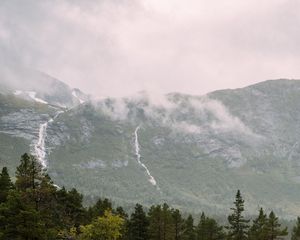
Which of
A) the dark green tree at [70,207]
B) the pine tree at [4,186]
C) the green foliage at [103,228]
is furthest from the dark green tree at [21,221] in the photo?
the dark green tree at [70,207]

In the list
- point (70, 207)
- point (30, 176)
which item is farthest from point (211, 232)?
point (30, 176)

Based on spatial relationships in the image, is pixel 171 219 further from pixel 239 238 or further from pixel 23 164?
pixel 23 164

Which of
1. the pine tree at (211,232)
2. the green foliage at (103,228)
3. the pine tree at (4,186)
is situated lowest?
the pine tree at (211,232)

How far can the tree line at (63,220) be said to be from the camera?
5047cm

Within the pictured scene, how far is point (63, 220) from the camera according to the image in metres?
74.8

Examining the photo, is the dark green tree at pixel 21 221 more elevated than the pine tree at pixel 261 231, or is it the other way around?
the dark green tree at pixel 21 221

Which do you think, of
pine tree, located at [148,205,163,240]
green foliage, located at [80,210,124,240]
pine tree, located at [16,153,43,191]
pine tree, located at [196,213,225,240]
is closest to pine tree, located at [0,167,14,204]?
pine tree, located at [16,153,43,191]

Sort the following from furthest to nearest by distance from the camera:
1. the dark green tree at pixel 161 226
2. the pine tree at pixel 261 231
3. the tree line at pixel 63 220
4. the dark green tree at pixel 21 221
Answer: the dark green tree at pixel 161 226
the pine tree at pixel 261 231
the tree line at pixel 63 220
the dark green tree at pixel 21 221

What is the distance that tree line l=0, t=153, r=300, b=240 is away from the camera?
5047cm

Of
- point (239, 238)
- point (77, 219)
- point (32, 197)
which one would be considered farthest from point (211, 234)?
point (32, 197)

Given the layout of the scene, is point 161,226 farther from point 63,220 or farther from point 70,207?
point 63,220

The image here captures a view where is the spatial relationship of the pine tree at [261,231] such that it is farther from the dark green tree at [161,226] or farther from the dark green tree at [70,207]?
the dark green tree at [70,207]

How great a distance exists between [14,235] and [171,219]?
37662 mm

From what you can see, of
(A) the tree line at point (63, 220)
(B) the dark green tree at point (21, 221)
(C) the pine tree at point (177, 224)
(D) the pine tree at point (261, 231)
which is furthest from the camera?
(C) the pine tree at point (177, 224)
